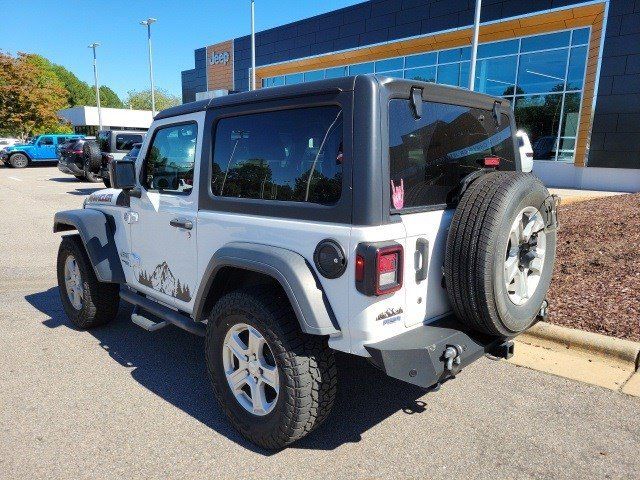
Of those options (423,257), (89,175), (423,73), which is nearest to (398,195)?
(423,257)

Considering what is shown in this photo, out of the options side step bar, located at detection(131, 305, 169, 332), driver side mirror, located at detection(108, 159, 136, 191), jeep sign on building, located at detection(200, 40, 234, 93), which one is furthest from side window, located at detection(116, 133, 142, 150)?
jeep sign on building, located at detection(200, 40, 234, 93)

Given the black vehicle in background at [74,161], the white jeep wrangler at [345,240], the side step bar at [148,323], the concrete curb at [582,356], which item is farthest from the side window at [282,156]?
the black vehicle in background at [74,161]

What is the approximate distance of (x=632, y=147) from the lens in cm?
1426

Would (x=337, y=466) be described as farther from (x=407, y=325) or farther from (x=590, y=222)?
(x=590, y=222)

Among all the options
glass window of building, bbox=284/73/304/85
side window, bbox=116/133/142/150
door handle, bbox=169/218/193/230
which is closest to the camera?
door handle, bbox=169/218/193/230

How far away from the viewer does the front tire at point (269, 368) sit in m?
2.44

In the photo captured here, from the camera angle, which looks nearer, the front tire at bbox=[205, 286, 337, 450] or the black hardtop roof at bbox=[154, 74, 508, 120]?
the black hardtop roof at bbox=[154, 74, 508, 120]

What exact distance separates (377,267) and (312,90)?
39.2 inches

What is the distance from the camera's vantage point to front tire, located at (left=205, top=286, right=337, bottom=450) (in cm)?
244

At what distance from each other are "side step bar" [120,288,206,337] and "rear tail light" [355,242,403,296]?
1.39 meters

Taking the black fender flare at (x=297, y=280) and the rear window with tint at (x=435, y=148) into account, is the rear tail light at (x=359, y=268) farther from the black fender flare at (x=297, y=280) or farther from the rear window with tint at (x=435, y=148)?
the rear window with tint at (x=435, y=148)

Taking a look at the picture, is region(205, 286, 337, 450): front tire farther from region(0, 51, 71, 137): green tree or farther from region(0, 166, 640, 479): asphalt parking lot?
region(0, 51, 71, 137): green tree

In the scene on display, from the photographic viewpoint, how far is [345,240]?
2244mm

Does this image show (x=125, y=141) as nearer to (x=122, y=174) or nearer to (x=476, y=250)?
(x=122, y=174)
